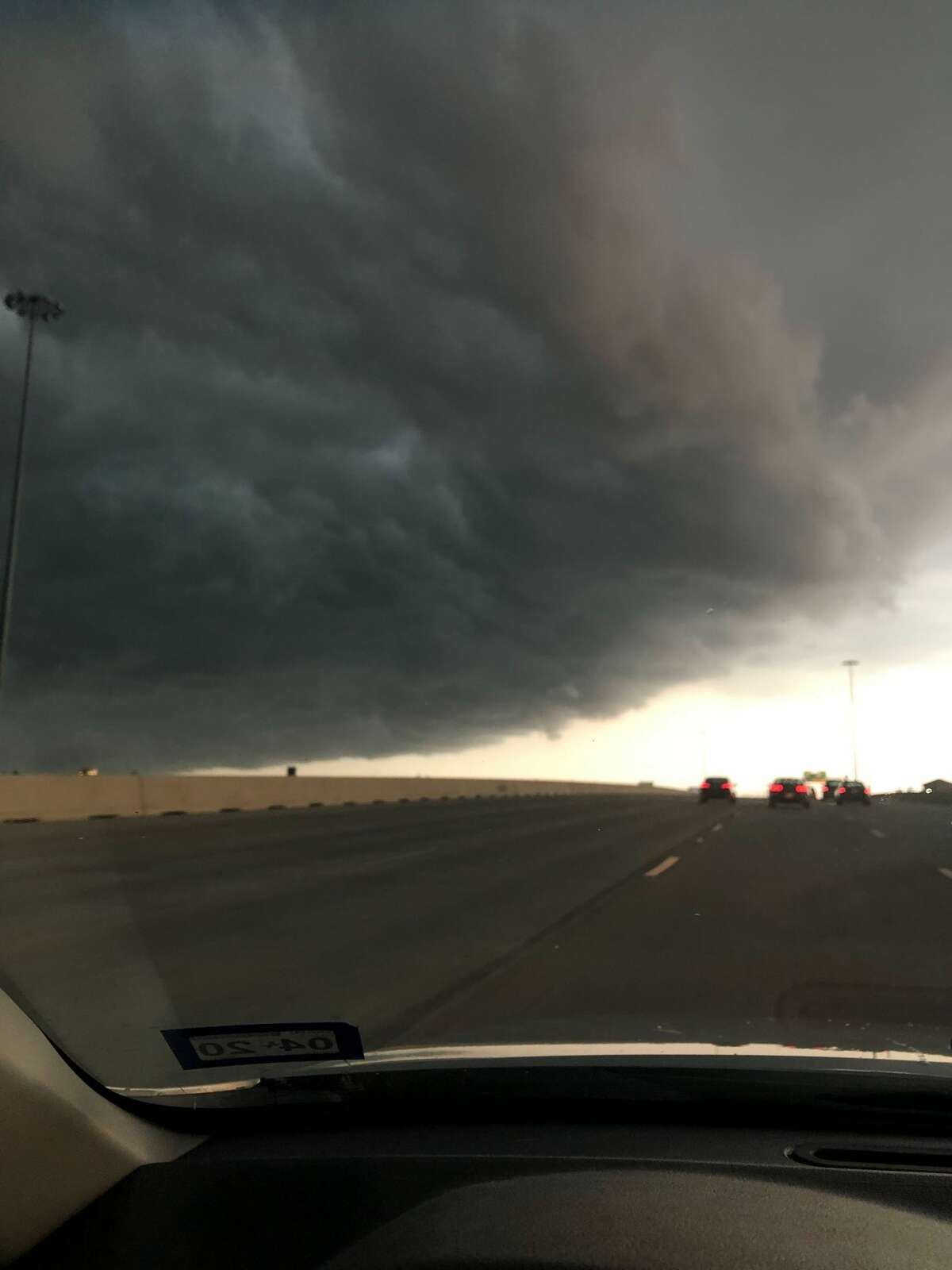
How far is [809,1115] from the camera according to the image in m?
3.41

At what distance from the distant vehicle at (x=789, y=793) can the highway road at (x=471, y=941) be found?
105 feet

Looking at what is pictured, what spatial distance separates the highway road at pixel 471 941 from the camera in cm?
611

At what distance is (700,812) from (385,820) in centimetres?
1651

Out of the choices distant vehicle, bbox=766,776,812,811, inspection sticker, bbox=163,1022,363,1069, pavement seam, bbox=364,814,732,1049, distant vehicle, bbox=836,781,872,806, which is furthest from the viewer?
distant vehicle, bbox=836,781,872,806

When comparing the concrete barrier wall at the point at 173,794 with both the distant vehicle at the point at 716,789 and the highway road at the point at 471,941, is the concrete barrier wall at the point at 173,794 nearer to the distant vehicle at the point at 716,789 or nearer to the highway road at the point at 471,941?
the highway road at the point at 471,941

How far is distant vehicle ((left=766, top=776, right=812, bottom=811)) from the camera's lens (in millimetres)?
54688

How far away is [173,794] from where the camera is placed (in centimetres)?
3325

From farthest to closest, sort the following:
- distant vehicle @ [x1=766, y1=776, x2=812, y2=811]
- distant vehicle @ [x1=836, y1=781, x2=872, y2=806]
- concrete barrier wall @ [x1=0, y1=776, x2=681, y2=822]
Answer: distant vehicle @ [x1=836, y1=781, x2=872, y2=806], distant vehicle @ [x1=766, y1=776, x2=812, y2=811], concrete barrier wall @ [x1=0, y1=776, x2=681, y2=822]

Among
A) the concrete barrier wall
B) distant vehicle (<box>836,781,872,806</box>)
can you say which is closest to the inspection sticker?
the concrete barrier wall

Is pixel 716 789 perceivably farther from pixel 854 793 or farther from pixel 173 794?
pixel 173 794

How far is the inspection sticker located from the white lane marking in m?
13.7

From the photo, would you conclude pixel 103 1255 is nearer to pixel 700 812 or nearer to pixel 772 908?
pixel 772 908

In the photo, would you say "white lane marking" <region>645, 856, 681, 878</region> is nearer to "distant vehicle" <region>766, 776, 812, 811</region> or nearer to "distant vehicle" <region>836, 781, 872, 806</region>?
"distant vehicle" <region>766, 776, 812, 811</region>

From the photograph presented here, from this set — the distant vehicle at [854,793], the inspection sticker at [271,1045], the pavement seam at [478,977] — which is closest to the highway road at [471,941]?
the pavement seam at [478,977]
